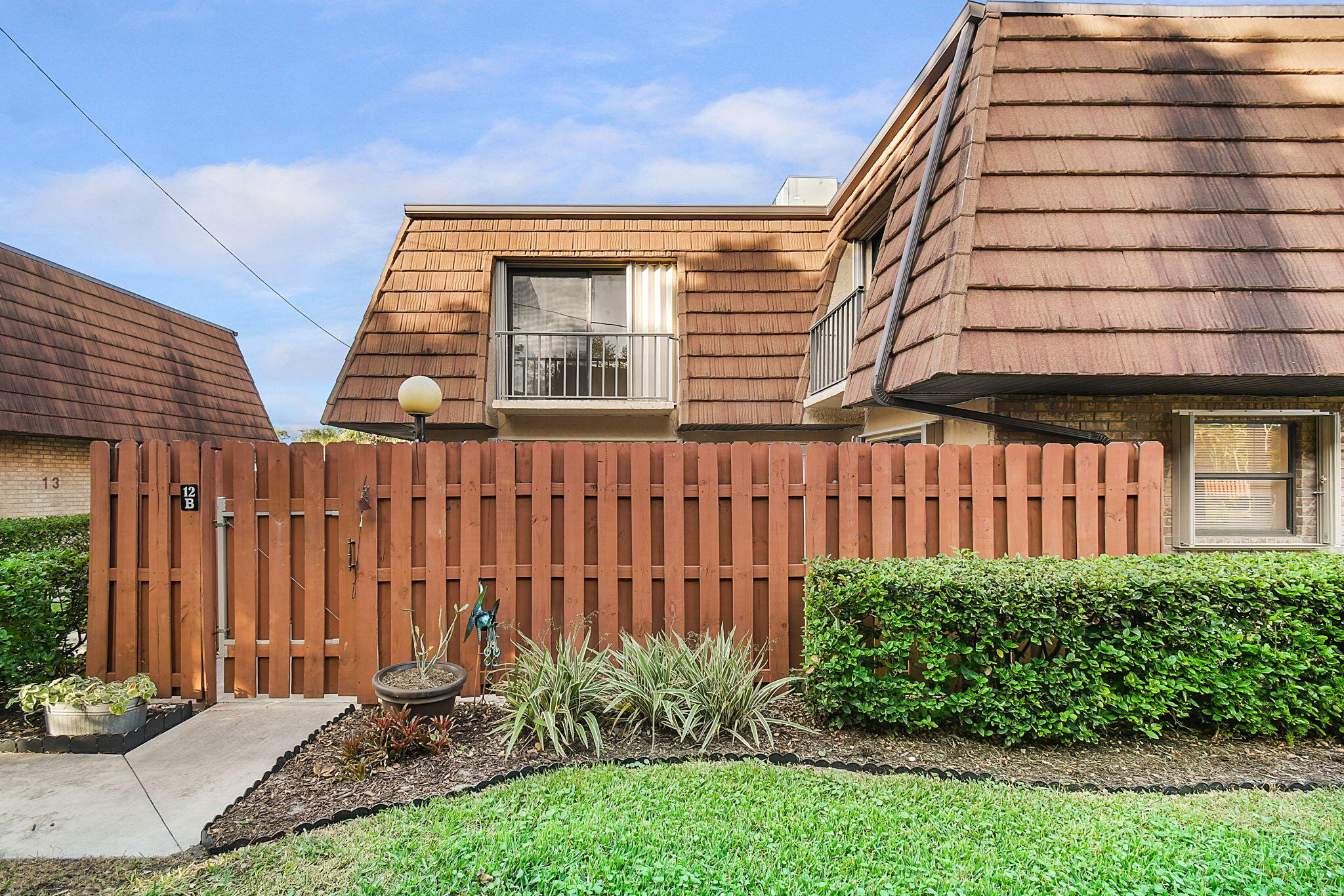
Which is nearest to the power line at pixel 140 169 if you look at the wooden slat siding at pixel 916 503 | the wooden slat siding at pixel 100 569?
the wooden slat siding at pixel 100 569

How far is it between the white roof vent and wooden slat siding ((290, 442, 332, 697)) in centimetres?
1070

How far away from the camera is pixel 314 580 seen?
15.6 feet

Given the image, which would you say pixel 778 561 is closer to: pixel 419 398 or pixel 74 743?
pixel 419 398

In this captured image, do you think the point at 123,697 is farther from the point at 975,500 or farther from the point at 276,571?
the point at 975,500

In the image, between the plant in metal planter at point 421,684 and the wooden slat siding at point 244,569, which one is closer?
the plant in metal planter at point 421,684

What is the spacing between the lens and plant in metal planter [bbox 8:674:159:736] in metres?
4.03

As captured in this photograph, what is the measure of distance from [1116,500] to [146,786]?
21.4 feet

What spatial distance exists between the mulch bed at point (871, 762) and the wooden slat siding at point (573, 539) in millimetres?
906

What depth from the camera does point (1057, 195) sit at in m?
5.52

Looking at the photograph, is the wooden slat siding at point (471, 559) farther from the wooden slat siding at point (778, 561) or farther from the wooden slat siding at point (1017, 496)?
the wooden slat siding at point (1017, 496)

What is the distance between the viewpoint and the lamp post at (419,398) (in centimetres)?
600

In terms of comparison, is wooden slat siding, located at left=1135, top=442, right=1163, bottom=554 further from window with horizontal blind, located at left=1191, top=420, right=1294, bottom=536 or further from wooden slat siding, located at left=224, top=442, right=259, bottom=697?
wooden slat siding, located at left=224, top=442, right=259, bottom=697

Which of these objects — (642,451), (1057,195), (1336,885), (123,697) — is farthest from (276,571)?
(1057,195)

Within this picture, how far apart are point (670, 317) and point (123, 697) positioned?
8.28 m
